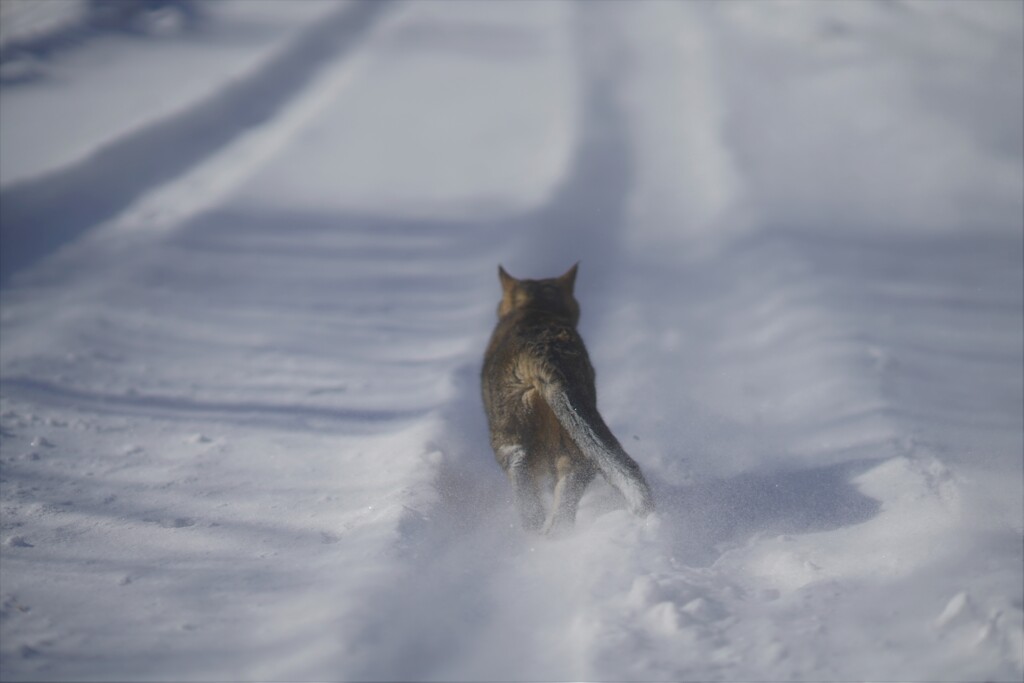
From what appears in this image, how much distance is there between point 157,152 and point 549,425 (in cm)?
521

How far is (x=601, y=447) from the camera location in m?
2.79


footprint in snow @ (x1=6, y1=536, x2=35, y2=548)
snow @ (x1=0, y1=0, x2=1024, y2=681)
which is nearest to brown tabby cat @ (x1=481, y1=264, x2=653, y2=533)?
snow @ (x1=0, y1=0, x2=1024, y2=681)

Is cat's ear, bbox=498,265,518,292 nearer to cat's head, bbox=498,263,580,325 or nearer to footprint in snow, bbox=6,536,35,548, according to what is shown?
cat's head, bbox=498,263,580,325

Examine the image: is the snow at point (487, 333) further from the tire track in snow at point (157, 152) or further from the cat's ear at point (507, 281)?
the cat's ear at point (507, 281)

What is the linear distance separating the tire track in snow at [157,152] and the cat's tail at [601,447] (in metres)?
4.51

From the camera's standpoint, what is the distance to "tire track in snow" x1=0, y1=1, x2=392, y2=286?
18.4ft

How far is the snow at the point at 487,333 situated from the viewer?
226 centimetres

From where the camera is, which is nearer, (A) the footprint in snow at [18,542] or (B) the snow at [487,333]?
(B) the snow at [487,333]

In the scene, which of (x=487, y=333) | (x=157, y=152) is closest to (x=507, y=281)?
(x=487, y=333)

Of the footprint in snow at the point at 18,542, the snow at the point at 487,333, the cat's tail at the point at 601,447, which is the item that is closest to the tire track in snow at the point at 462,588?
the snow at the point at 487,333

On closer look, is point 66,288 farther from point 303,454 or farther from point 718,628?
point 718,628

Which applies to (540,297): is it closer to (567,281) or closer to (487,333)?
(567,281)

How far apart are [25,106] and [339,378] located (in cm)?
451

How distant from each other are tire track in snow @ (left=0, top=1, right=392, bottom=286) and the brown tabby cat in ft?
13.3
